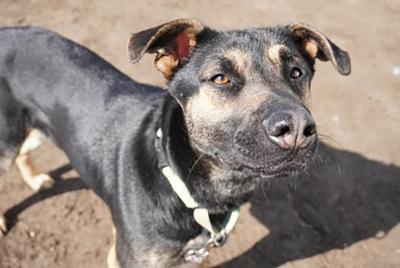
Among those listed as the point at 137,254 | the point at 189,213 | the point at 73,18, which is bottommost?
the point at 137,254

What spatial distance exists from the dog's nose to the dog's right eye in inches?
21.7

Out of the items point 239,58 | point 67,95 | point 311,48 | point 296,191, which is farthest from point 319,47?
point 296,191

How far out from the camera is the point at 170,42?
359 centimetres

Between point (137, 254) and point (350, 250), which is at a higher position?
point (137, 254)

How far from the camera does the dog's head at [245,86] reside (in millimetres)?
2957

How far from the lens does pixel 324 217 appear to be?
18.7 feet

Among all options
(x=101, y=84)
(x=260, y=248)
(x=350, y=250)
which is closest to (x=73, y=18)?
(x=101, y=84)

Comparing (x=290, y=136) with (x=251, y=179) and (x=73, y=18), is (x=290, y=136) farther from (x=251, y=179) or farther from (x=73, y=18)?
(x=73, y=18)

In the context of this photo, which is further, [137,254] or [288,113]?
[137,254]

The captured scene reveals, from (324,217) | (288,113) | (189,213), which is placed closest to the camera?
(288,113)

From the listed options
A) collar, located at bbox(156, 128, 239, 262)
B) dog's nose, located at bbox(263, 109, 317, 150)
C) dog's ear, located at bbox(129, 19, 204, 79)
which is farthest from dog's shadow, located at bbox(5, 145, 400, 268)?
dog's nose, located at bbox(263, 109, 317, 150)

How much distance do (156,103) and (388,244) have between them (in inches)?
128

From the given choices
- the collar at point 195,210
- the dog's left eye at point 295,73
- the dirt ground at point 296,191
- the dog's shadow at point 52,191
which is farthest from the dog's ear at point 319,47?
the dog's shadow at point 52,191

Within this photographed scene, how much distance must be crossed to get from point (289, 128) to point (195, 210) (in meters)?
1.21
